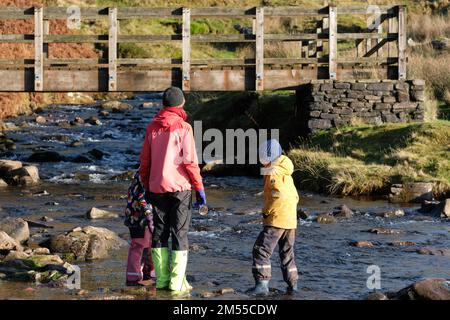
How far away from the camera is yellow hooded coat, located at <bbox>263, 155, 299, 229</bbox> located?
9586 millimetres

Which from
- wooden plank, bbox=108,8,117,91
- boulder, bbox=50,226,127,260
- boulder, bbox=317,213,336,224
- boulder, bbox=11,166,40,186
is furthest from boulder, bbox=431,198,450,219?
boulder, bbox=11,166,40,186

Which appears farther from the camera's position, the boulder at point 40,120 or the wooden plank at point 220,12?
the boulder at point 40,120

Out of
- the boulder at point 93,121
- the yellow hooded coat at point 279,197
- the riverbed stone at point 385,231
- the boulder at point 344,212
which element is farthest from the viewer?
the boulder at point 93,121

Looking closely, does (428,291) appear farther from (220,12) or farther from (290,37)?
(220,12)

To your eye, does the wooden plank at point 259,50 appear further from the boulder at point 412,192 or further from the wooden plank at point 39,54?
the boulder at point 412,192

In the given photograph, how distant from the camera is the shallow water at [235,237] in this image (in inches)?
396

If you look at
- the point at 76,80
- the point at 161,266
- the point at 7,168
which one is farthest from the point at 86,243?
the point at 76,80

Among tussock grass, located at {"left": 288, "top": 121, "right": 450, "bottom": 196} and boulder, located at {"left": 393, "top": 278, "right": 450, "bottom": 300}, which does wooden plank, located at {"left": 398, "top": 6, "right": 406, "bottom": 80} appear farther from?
boulder, located at {"left": 393, "top": 278, "right": 450, "bottom": 300}

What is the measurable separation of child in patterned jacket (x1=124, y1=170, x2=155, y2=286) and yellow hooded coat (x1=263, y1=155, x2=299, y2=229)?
1220 millimetres

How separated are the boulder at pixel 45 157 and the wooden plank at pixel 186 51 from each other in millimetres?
4221

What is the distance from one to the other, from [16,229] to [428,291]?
19.1 feet

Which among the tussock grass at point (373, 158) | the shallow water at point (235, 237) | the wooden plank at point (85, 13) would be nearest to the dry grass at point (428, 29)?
the tussock grass at point (373, 158)
